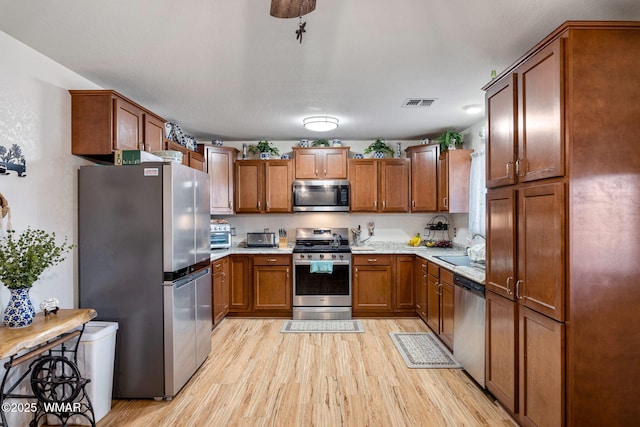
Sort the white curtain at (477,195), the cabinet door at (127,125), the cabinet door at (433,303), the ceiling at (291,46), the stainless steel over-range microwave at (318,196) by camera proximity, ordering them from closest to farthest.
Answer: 1. the ceiling at (291,46)
2. the cabinet door at (127,125)
3. the cabinet door at (433,303)
4. the white curtain at (477,195)
5. the stainless steel over-range microwave at (318,196)

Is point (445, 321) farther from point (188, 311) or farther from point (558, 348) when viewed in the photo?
point (188, 311)

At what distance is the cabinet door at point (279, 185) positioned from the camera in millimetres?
4684

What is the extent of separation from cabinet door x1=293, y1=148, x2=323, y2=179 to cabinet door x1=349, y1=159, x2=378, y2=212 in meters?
0.47


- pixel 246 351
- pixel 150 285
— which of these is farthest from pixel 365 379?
pixel 150 285

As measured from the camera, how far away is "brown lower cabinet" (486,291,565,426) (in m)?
1.69

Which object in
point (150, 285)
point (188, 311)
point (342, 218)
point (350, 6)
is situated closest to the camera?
point (350, 6)

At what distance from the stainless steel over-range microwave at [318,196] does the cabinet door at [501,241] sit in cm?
245

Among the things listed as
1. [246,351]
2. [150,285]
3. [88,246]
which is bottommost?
[246,351]

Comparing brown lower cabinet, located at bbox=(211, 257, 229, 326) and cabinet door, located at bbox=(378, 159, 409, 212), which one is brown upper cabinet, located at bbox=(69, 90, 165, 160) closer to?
brown lower cabinet, located at bbox=(211, 257, 229, 326)

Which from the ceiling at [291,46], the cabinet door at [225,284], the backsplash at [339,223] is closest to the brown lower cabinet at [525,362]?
the ceiling at [291,46]

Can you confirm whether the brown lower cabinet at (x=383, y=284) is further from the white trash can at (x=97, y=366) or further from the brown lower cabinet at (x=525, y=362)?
the white trash can at (x=97, y=366)

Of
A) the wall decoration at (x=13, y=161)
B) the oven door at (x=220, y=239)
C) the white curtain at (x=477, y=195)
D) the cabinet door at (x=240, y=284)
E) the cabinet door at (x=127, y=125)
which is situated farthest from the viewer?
the oven door at (x=220, y=239)

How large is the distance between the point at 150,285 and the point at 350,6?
90.2 inches

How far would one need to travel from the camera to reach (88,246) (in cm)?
247
